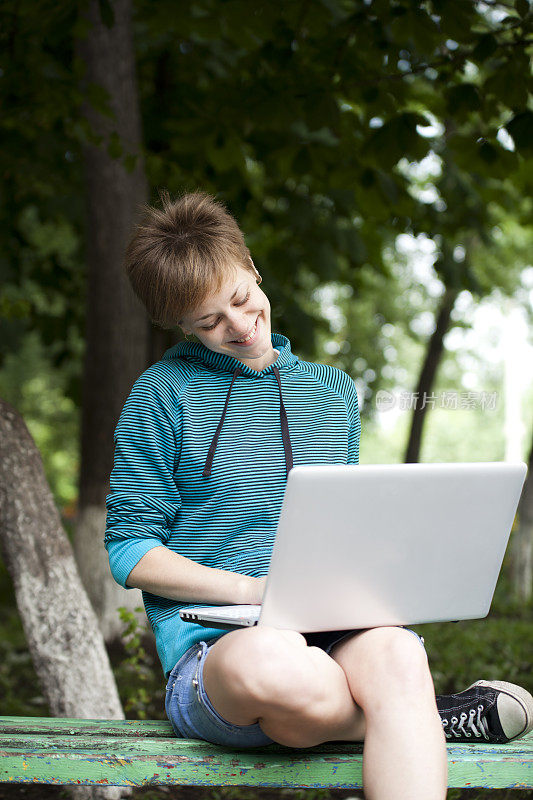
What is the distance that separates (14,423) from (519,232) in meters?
9.00

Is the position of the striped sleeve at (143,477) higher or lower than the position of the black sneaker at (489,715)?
higher

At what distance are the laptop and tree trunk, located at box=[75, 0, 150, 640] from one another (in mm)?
2779

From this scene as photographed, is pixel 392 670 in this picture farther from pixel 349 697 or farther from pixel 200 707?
pixel 200 707

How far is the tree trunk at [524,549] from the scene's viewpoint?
736 centimetres

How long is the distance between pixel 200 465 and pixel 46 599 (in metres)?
Result: 1.24

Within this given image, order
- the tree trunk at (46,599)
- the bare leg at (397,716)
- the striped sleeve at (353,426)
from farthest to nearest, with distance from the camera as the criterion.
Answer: the tree trunk at (46,599) → the striped sleeve at (353,426) → the bare leg at (397,716)

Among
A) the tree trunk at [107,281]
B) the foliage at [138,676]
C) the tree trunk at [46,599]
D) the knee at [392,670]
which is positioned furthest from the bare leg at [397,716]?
the tree trunk at [107,281]

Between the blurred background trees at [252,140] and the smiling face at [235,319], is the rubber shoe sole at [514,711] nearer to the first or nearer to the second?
the blurred background trees at [252,140]

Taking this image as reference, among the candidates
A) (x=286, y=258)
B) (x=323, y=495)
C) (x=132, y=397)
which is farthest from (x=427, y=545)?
(x=286, y=258)

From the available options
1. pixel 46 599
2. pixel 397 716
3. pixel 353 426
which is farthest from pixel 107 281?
pixel 397 716

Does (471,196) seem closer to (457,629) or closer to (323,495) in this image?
(457,629)

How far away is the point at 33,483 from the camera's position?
10.4 feet

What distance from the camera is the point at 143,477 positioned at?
212cm

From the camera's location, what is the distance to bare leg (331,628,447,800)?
5.65 feet
